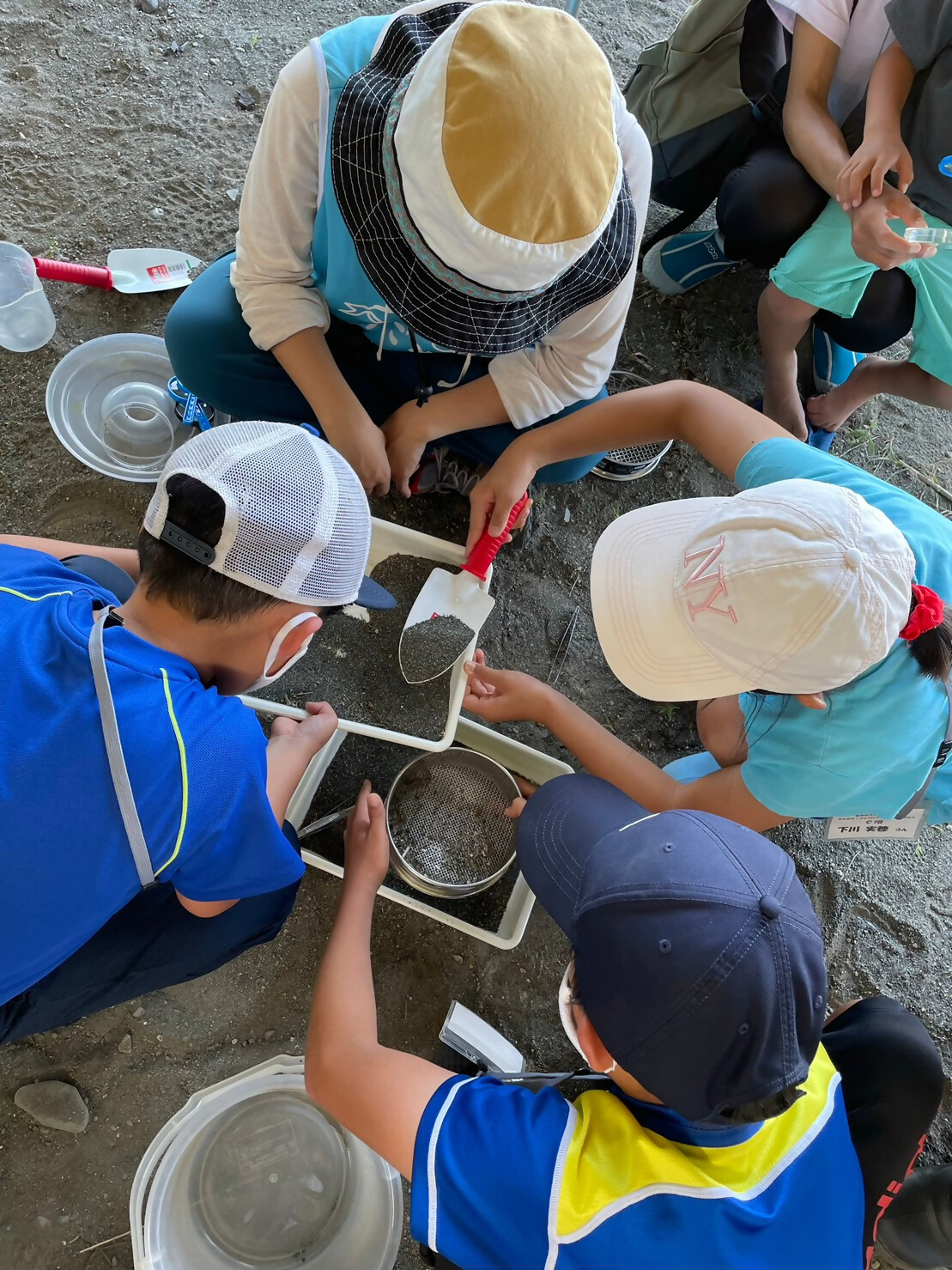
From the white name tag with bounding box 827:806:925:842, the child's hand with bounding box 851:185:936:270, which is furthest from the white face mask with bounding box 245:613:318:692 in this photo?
the child's hand with bounding box 851:185:936:270

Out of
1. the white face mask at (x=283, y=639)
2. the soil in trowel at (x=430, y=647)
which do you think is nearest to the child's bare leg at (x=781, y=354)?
the soil in trowel at (x=430, y=647)

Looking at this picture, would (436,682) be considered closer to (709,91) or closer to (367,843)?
(367,843)

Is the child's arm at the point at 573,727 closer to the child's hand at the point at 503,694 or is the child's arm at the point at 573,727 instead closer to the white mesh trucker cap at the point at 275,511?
the child's hand at the point at 503,694

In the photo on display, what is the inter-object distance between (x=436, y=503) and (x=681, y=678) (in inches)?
32.3

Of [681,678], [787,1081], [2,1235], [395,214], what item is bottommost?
[2,1235]

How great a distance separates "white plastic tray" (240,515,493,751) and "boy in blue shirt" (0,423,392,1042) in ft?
0.67

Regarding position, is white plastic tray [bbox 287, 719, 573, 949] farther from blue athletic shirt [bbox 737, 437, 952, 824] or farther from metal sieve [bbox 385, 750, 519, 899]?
blue athletic shirt [bbox 737, 437, 952, 824]

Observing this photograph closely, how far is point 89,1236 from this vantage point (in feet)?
4.18

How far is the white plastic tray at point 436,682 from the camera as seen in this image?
4.07 ft

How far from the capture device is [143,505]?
5.28 feet

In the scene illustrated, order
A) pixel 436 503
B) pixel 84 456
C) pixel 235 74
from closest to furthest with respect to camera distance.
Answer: pixel 84 456 < pixel 436 503 < pixel 235 74

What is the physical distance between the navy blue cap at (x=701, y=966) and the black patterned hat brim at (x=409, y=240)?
2.21ft

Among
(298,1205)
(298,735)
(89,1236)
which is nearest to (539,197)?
(298,735)

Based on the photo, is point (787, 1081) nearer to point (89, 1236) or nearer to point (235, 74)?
point (89, 1236)
